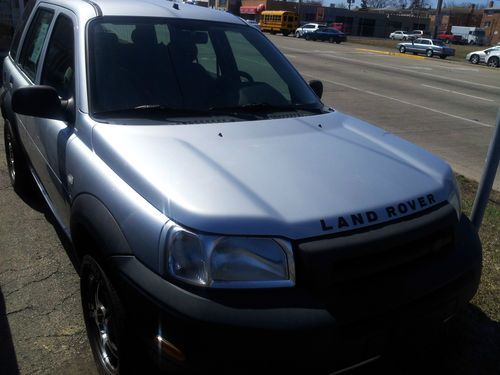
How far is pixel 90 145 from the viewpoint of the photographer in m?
2.57

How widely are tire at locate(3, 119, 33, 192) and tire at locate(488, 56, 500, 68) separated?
33016 millimetres

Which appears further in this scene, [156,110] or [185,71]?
[185,71]

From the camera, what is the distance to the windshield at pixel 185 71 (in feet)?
9.41

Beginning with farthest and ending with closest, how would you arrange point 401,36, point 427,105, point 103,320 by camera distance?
1. point 401,36
2. point 427,105
3. point 103,320

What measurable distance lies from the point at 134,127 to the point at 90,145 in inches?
9.9

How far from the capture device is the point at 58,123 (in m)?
3.05

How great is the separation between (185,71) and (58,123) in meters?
0.87

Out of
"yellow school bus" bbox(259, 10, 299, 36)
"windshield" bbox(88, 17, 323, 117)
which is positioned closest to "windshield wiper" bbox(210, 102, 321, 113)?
"windshield" bbox(88, 17, 323, 117)

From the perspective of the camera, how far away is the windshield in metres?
2.87

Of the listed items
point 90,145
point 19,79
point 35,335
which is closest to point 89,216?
point 90,145

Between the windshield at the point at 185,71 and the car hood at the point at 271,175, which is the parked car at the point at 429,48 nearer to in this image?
the windshield at the point at 185,71

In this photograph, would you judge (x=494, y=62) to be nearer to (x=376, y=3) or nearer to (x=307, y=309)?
(x=307, y=309)

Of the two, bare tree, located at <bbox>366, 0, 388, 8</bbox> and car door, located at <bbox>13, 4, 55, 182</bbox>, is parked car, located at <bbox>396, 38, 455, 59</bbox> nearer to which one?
car door, located at <bbox>13, 4, 55, 182</bbox>

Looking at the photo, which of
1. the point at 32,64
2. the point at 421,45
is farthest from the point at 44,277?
the point at 421,45
